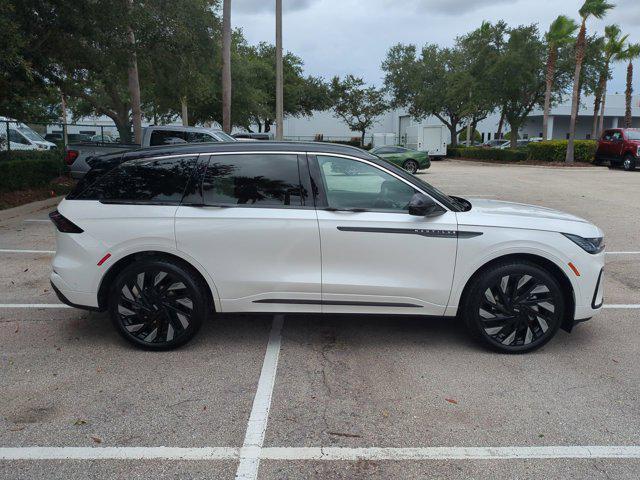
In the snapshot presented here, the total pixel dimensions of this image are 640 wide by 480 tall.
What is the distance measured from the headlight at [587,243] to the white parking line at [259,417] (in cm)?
262

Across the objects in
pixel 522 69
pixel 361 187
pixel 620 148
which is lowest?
pixel 361 187

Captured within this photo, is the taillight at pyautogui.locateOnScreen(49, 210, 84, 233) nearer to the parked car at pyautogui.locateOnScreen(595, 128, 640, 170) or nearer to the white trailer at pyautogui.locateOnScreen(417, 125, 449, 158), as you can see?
the parked car at pyautogui.locateOnScreen(595, 128, 640, 170)

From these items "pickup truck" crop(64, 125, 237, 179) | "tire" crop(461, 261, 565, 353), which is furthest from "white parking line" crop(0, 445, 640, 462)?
"pickup truck" crop(64, 125, 237, 179)

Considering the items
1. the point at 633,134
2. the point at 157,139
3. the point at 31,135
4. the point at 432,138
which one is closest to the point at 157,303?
the point at 157,139

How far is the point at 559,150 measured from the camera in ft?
107

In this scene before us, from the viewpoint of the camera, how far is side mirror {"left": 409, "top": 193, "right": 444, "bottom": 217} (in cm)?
431

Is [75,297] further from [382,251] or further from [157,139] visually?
[157,139]

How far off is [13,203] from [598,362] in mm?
13116

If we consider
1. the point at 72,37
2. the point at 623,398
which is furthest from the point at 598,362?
Result: the point at 72,37

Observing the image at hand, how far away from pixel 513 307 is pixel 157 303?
2923 millimetres

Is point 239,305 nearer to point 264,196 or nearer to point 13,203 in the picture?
point 264,196

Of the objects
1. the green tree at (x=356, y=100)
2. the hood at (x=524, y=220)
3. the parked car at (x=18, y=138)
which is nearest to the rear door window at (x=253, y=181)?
the hood at (x=524, y=220)

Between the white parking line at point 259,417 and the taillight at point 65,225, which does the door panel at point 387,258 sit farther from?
the taillight at point 65,225

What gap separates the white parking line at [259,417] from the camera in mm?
3049
